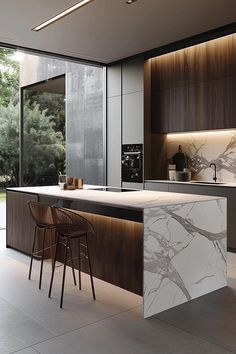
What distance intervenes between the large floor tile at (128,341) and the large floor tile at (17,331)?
0.37 feet

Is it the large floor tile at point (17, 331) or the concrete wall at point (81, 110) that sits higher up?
the concrete wall at point (81, 110)

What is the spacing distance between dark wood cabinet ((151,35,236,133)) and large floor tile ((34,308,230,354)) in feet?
10.5

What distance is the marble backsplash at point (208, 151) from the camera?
17.9 ft

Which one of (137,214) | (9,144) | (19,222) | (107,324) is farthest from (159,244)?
(9,144)

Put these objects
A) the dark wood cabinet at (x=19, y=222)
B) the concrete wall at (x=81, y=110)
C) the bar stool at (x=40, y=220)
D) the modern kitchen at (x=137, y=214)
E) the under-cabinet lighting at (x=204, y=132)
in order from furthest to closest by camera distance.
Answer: the concrete wall at (x=81, y=110) → the under-cabinet lighting at (x=204, y=132) → the dark wood cabinet at (x=19, y=222) → the bar stool at (x=40, y=220) → the modern kitchen at (x=137, y=214)

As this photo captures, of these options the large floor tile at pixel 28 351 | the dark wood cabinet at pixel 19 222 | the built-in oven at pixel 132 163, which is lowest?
the large floor tile at pixel 28 351

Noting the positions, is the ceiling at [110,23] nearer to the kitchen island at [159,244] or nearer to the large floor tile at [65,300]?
the kitchen island at [159,244]

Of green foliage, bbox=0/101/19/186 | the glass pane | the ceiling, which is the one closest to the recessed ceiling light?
the ceiling

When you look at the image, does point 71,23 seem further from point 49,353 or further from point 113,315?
point 49,353

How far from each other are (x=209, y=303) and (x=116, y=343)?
1.06 m

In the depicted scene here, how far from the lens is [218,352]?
2350mm

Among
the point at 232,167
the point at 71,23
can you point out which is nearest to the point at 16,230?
the point at 71,23

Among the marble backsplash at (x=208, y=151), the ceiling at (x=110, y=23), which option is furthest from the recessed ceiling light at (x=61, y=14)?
the marble backsplash at (x=208, y=151)

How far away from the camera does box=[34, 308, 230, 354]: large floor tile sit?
2.37 meters
